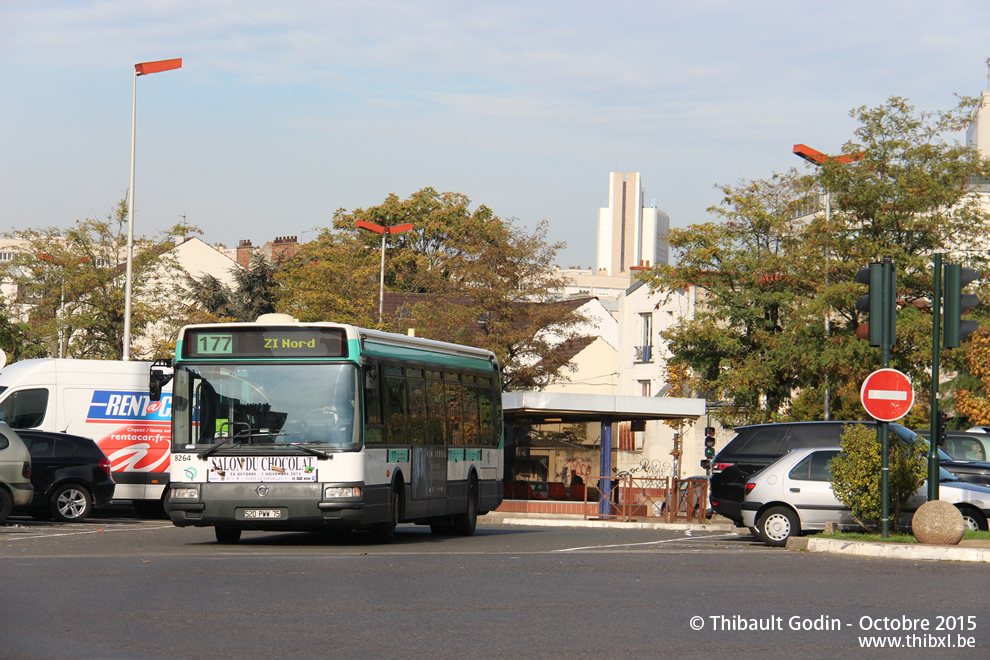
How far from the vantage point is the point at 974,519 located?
21.3 m

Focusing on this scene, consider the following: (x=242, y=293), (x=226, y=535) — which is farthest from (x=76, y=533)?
(x=242, y=293)

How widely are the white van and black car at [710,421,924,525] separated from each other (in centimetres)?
1103

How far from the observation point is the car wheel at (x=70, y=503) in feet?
81.0

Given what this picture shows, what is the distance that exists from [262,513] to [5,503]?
23.8ft

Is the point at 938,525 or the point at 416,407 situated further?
the point at 416,407

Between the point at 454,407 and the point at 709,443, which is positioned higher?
the point at 454,407

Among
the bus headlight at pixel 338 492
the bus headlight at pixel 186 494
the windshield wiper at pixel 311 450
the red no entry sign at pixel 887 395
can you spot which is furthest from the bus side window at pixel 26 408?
the red no entry sign at pixel 887 395

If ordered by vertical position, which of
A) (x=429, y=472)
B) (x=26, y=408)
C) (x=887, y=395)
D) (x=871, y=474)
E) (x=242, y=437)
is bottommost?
(x=429, y=472)

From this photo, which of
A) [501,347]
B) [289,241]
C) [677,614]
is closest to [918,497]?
[677,614]

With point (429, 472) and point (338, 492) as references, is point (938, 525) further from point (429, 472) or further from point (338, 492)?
point (338, 492)

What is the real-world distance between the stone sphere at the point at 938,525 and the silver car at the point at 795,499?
9.11 feet

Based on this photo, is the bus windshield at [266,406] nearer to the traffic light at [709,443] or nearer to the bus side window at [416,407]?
the bus side window at [416,407]

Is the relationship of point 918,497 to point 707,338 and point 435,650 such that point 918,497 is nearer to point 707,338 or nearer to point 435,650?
point 435,650

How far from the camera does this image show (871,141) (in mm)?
37844
